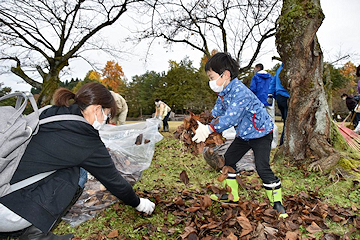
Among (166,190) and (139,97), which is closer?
(166,190)

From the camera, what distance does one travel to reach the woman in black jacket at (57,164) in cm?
135

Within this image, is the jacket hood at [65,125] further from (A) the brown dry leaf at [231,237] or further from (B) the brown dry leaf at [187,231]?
(A) the brown dry leaf at [231,237]

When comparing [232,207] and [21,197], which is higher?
[21,197]

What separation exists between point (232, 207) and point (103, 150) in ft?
4.50

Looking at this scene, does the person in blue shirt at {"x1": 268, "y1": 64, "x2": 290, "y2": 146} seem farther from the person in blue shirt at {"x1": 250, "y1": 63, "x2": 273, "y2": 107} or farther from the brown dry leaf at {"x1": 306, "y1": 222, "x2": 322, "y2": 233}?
the brown dry leaf at {"x1": 306, "y1": 222, "x2": 322, "y2": 233}

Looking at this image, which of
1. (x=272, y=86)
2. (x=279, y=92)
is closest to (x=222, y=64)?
(x=279, y=92)

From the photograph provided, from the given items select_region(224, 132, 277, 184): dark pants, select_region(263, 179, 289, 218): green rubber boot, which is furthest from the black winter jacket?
select_region(263, 179, 289, 218): green rubber boot

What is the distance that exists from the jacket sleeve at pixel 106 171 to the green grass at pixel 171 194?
1.32ft

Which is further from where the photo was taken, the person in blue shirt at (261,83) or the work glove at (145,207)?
the person in blue shirt at (261,83)

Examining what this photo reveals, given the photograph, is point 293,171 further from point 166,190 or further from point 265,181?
point 166,190

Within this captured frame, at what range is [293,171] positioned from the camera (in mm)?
3533

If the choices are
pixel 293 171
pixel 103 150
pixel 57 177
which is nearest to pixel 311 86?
pixel 293 171

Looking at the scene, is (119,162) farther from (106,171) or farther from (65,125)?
(65,125)

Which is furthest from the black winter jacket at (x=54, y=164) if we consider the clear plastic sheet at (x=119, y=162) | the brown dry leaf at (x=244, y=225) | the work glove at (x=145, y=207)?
the brown dry leaf at (x=244, y=225)
